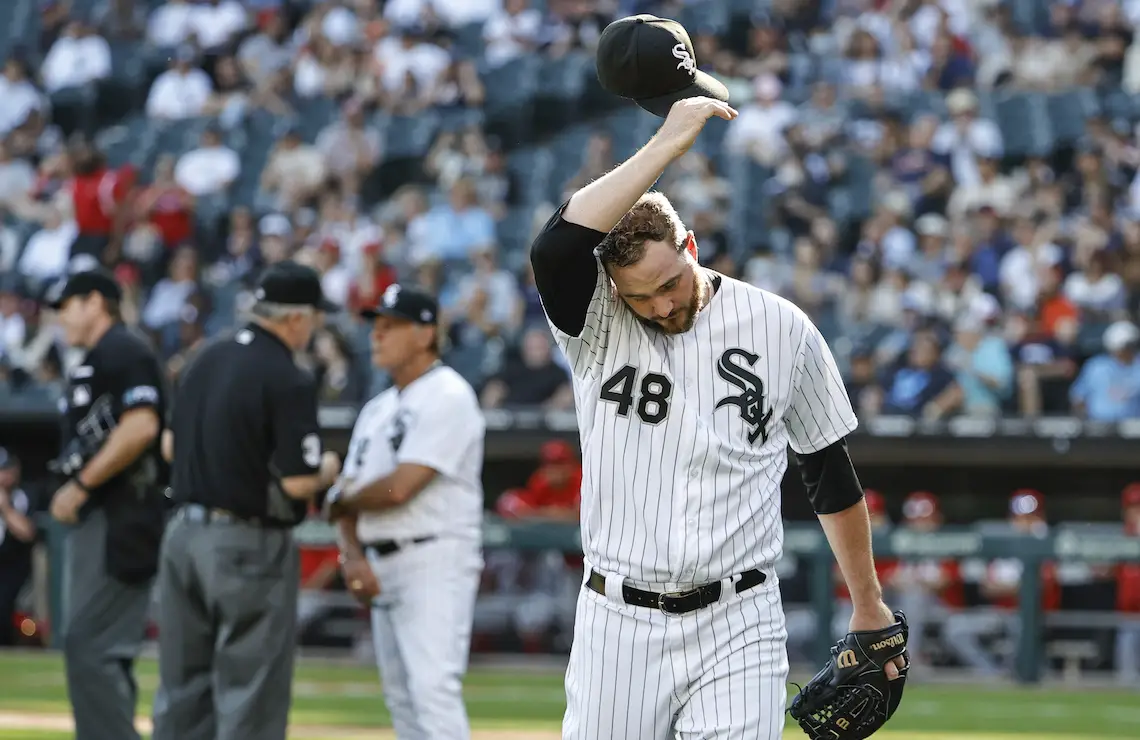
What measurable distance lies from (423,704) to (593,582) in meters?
2.27

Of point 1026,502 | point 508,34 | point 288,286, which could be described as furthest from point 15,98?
point 288,286

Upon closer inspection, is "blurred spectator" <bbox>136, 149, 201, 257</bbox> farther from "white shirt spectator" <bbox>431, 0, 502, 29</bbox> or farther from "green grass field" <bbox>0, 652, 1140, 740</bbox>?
"green grass field" <bbox>0, 652, 1140, 740</bbox>

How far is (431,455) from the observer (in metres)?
6.28

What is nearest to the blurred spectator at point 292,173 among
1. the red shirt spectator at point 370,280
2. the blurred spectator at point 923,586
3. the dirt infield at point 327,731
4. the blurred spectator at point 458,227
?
the blurred spectator at point 458,227

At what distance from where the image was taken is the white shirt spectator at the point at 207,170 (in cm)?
1594

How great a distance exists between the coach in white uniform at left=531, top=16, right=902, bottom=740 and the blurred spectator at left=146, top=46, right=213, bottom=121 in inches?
548

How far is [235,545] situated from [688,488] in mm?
2488

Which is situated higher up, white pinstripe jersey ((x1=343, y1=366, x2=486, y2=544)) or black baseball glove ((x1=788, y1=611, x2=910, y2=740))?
white pinstripe jersey ((x1=343, y1=366, x2=486, y2=544))

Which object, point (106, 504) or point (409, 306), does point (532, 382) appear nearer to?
point (409, 306)

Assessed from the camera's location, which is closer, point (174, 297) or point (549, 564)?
point (549, 564)

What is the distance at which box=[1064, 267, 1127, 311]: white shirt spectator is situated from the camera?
12602mm

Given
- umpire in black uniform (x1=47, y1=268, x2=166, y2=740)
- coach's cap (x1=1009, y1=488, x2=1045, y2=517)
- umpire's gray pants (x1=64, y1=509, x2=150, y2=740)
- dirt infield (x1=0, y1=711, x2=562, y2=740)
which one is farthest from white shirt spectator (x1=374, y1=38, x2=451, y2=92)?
umpire's gray pants (x1=64, y1=509, x2=150, y2=740)

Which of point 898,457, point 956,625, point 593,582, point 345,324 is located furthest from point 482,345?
point 593,582

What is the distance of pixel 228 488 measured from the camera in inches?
232
